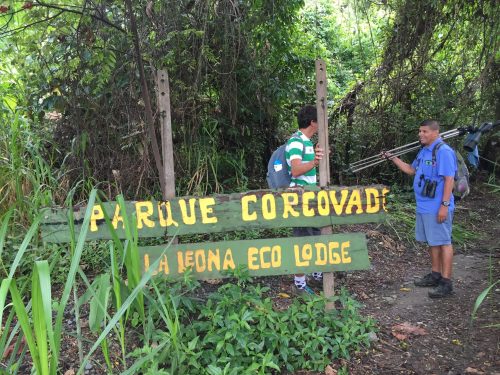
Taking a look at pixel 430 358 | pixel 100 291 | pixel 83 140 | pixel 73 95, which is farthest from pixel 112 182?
pixel 430 358

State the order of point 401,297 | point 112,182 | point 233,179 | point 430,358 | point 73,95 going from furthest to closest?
point 233,179, point 112,182, point 73,95, point 401,297, point 430,358

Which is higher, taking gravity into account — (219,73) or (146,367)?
(219,73)

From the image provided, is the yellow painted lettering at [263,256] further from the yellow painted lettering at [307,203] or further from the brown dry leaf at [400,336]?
the brown dry leaf at [400,336]

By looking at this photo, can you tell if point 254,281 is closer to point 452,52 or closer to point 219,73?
point 219,73

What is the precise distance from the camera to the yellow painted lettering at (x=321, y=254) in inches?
126

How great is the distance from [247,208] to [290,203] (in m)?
0.30

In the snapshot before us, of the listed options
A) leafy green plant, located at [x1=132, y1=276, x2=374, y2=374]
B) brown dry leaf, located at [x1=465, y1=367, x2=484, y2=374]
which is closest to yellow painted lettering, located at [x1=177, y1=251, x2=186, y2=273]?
leafy green plant, located at [x1=132, y1=276, x2=374, y2=374]

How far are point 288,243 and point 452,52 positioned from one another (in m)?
4.91

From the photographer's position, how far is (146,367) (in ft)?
8.39

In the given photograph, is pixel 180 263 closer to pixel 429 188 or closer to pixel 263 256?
pixel 263 256

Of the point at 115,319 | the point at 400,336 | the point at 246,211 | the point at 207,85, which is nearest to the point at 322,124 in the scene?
the point at 246,211

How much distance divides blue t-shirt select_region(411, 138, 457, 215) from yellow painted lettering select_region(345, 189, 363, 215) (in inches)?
37.0

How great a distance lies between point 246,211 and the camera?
316cm

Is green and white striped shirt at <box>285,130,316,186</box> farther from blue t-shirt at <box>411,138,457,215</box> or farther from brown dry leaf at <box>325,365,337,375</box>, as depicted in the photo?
brown dry leaf at <box>325,365,337,375</box>
